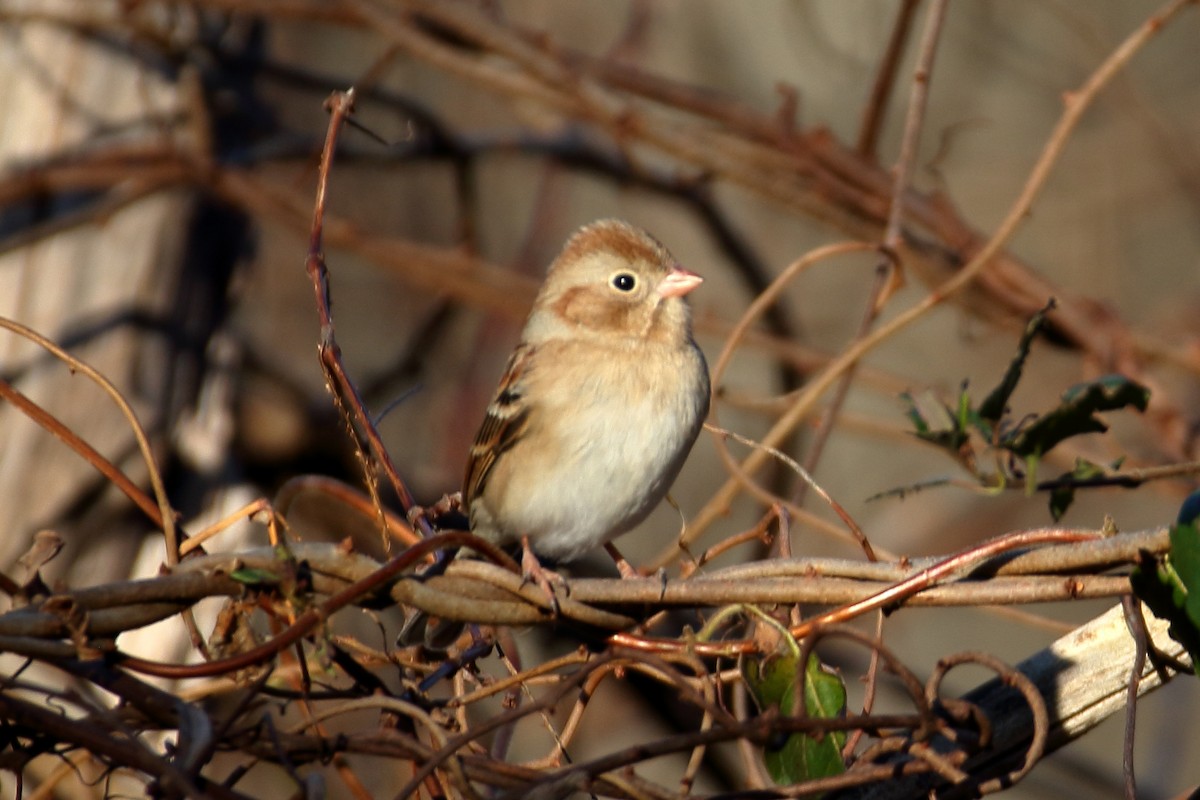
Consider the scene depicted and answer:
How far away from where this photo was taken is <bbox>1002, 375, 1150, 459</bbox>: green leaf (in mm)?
2471

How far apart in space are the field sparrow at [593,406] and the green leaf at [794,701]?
115cm

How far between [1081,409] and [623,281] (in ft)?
4.26

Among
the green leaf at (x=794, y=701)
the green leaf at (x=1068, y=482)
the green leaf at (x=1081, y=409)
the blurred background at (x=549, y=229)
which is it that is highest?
the blurred background at (x=549, y=229)

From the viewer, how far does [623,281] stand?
11.2ft

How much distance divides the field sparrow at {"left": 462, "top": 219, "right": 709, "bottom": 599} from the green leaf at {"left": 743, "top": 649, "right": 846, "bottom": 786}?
115 cm

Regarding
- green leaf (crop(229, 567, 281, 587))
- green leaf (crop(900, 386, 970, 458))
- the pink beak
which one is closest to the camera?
green leaf (crop(229, 567, 281, 587))

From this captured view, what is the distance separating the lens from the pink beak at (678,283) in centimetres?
334

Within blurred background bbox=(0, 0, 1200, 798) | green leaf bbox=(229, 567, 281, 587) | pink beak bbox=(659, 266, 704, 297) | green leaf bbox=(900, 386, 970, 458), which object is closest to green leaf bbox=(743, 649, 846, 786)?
green leaf bbox=(229, 567, 281, 587)

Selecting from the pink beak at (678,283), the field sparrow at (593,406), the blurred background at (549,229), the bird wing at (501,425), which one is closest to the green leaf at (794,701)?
the field sparrow at (593,406)

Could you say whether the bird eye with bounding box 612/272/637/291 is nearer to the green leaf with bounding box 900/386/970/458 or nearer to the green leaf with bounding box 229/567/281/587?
the green leaf with bounding box 900/386/970/458

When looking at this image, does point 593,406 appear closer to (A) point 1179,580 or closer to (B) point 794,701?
(B) point 794,701

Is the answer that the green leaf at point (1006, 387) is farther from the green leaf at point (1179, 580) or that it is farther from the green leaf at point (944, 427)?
the green leaf at point (1179, 580)

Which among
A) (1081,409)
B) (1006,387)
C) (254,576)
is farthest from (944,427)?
(254,576)

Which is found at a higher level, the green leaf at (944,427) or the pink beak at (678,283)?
the pink beak at (678,283)
